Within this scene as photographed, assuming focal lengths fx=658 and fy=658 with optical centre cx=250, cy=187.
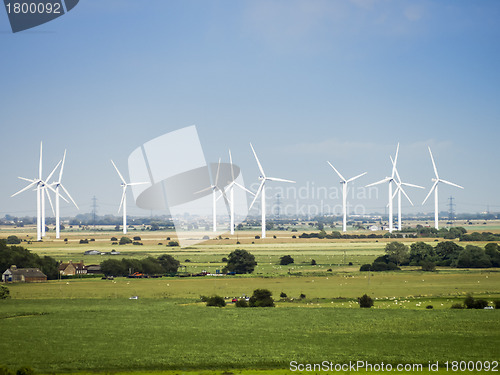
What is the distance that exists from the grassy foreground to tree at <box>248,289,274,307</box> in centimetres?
303

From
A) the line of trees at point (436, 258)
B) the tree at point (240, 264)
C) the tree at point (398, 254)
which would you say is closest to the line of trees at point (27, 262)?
the tree at point (240, 264)

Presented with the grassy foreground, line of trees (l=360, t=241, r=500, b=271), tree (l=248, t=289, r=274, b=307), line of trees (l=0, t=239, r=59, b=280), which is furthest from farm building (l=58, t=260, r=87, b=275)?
line of trees (l=360, t=241, r=500, b=271)

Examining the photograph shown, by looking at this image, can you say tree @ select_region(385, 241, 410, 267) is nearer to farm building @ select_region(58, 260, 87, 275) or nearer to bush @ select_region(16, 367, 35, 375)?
farm building @ select_region(58, 260, 87, 275)

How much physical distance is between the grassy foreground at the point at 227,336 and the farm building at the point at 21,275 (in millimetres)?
26652

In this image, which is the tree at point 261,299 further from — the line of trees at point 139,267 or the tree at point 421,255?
the tree at point 421,255

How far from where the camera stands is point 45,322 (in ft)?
167

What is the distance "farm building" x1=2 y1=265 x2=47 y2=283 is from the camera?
85.5 metres

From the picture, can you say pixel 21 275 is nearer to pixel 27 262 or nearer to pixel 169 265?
pixel 27 262

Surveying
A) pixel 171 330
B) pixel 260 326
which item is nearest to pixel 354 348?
pixel 260 326

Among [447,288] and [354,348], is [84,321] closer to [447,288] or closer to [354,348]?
[354,348]

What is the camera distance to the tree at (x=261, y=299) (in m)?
59.9

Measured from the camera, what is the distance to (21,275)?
8581cm

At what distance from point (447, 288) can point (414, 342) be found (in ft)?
104

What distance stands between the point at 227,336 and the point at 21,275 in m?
49.7
